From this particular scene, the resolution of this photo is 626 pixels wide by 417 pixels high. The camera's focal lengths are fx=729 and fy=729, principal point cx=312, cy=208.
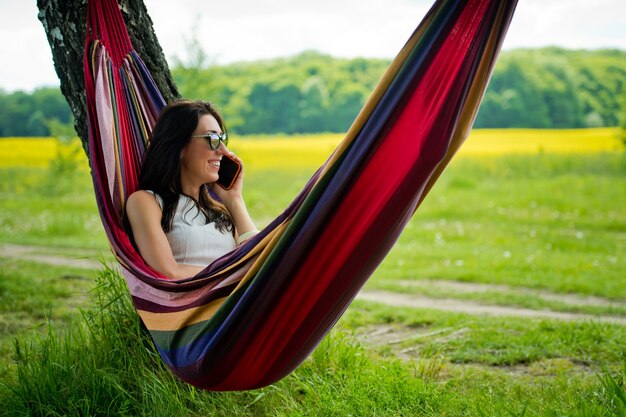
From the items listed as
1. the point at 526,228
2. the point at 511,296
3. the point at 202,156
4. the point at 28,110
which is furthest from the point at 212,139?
the point at 28,110

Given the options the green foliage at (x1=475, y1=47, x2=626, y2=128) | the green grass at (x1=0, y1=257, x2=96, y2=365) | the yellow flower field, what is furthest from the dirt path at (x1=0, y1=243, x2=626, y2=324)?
the green foliage at (x1=475, y1=47, x2=626, y2=128)

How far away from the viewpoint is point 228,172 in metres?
3.11

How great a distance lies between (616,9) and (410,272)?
104ft

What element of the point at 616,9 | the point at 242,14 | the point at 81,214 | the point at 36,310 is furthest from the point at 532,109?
the point at 36,310

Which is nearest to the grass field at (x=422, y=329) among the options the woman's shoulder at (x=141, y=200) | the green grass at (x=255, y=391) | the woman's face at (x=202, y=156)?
the green grass at (x=255, y=391)

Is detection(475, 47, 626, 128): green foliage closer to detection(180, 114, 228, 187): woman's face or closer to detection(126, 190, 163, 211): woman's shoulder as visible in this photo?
detection(180, 114, 228, 187): woman's face

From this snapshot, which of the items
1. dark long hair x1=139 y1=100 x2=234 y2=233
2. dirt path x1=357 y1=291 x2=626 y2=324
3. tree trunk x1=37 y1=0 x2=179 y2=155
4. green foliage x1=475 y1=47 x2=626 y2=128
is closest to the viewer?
dark long hair x1=139 y1=100 x2=234 y2=233

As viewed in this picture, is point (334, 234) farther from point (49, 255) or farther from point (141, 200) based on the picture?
point (49, 255)

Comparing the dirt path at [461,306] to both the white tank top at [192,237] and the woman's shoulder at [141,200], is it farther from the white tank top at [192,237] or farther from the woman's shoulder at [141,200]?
the woman's shoulder at [141,200]

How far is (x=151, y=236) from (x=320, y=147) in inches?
894

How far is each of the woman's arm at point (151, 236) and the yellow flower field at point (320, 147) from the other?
53.0ft

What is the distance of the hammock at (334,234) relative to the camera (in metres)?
2.05

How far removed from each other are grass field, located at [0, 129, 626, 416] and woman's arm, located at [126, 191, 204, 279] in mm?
521

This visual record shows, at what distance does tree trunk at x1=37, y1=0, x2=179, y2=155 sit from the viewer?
3289 millimetres
